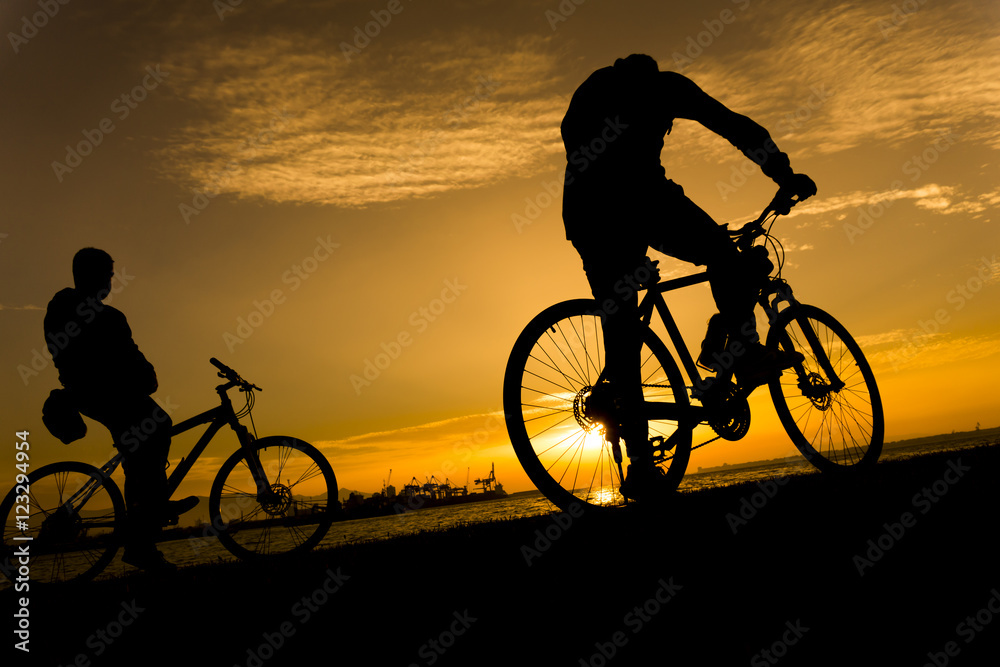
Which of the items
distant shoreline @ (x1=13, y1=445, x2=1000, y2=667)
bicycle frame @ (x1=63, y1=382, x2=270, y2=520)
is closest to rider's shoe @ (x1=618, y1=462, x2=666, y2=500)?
distant shoreline @ (x1=13, y1=445, x2=1000, y2=667)

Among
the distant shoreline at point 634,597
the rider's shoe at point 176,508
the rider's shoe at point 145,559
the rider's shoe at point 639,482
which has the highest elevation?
the distant shoreline at point 634,597

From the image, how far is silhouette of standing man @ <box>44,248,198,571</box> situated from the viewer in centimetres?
479

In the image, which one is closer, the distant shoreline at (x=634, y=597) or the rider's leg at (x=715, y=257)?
the distant shoreline at (x=634, y=597)

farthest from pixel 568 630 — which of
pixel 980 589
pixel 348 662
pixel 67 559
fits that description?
pixel 67 559

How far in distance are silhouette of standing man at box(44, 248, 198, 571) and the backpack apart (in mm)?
79

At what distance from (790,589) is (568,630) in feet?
2.53

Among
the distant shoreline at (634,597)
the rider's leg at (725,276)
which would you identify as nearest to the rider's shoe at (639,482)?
the distant shoreline at (634,597)

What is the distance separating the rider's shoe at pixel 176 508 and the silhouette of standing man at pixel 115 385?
1 centimetres

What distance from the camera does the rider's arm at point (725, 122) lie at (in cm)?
363

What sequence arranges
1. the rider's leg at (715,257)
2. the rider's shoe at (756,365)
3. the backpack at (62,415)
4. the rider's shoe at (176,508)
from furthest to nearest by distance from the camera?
the rider's shoe at (176,508) < the backpack at (62,415) < the rider's shoe at (756,365) < the rider's leg at (715,257)

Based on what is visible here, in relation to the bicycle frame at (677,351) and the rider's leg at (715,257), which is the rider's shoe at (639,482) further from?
the rider's leg at (715,257)

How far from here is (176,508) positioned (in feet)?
16.7

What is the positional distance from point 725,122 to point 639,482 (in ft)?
8.18

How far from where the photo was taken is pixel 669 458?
12.4 ft
